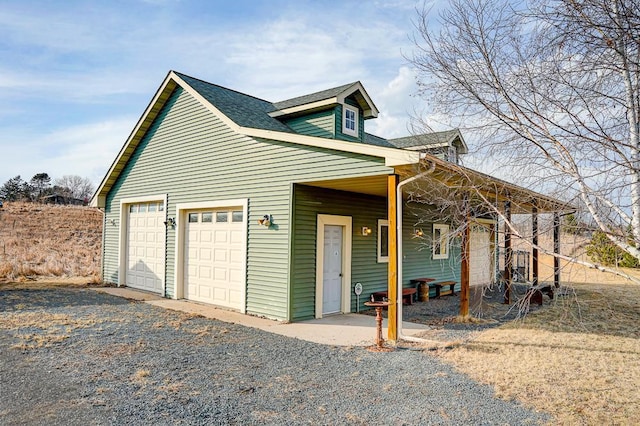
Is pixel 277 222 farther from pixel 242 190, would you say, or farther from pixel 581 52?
pixel 581 52

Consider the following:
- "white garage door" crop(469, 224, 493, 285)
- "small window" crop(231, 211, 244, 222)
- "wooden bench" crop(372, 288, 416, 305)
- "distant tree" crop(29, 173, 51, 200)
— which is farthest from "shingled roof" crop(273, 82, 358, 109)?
"distant tree" crop(29, 173, 51, 200)

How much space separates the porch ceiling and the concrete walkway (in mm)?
2687

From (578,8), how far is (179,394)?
4968 mm

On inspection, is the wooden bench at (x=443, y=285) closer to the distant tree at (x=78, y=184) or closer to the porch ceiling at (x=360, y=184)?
the porch ceiling at (x=360, y=184)

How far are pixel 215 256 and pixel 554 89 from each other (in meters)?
7.69

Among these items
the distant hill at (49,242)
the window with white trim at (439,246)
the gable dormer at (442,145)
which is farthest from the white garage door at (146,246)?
the window with white trim at (439,246)

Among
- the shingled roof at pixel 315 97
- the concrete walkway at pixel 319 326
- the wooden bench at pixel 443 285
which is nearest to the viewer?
the concrete walkway at pixel 319 326

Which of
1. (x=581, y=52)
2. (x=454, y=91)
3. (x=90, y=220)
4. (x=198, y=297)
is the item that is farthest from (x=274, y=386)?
(x=90, y=220)

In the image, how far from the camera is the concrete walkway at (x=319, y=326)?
672cm

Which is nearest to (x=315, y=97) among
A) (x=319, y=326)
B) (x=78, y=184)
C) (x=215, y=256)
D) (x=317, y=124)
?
(x=317, y=124)

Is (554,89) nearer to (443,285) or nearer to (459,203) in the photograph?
(459,203)

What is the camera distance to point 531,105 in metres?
4.12

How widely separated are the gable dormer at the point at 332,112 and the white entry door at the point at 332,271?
244cm

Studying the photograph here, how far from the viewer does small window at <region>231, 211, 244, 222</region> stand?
29.9 ft
